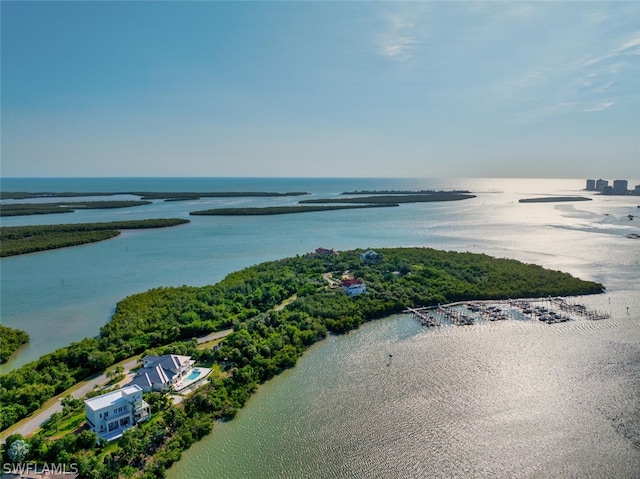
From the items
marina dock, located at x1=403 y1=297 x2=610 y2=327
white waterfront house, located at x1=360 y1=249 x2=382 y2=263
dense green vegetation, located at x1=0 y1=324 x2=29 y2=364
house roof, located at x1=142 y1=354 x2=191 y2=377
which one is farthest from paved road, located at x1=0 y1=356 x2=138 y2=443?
white waterfront house, located at x1=360 y1=249 x2=382 y2=263

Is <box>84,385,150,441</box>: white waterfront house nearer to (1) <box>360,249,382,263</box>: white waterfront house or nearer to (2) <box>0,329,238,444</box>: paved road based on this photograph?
(2) <box>0,329,238,444</box>: paved road

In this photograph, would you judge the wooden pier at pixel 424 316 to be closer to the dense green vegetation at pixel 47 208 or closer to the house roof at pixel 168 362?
the house roof at pixel 168 362

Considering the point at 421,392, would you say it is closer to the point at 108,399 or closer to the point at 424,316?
the point at 424,316

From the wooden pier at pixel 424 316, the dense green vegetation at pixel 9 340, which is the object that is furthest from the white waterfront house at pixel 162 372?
the wooden pier at pixel 424 316

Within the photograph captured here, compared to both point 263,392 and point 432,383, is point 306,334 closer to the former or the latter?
point 263,392

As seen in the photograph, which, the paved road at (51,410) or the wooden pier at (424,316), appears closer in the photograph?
the paved road at (51,410)

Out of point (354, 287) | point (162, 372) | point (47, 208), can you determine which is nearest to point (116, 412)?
point (162, 372)
